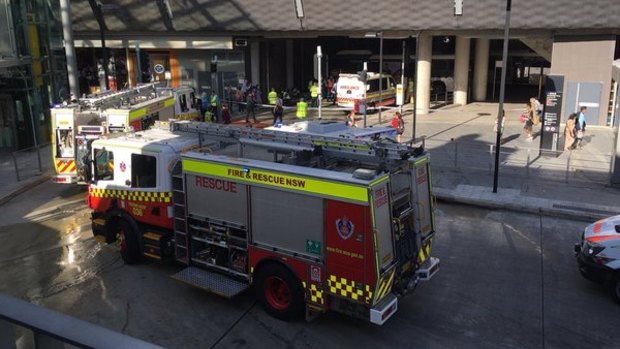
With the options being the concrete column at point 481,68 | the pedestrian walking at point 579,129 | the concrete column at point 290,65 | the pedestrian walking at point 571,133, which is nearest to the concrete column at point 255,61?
the concrete column at point 290,65

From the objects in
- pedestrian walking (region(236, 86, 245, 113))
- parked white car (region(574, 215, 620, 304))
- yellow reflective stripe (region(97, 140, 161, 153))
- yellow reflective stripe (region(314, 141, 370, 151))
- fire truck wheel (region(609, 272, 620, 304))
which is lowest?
fire truck wheel (region(609, 272, 620, 304))

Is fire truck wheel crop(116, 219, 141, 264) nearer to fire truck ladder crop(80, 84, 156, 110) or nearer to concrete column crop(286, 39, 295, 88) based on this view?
fire truck ladder crop(80, 84, 156, 110)

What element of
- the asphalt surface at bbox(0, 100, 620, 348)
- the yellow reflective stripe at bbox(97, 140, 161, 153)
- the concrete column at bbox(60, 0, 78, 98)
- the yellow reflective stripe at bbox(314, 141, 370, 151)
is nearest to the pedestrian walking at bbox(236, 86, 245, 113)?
the concrete column at bbox(60, 0, 78, 98)

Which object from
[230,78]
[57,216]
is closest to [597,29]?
[230,78]

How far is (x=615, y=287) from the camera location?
9.42 metres

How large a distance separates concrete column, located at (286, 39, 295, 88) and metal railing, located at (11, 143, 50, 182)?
63.2ft

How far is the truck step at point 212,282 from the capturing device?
30.5 ft

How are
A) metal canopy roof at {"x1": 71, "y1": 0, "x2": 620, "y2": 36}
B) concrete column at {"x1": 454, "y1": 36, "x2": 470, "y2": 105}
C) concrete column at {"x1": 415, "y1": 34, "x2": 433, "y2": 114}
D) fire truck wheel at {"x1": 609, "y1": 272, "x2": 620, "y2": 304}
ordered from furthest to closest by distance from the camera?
concrete column at {"x1": 454, "y1": 36, "x2": 470, "y2": 105} < concrete column at {"x1": 415, "y1": 34, "x2": 433, "y2": 114} < metal canopy roof at {"x1": 71, "y1": 0, "x2": 620, "y2": 36} < fire truck wheel at {"x1": 609, "y1": 272, "x2": 620, "y2": 304}

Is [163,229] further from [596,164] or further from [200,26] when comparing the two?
[200,26]

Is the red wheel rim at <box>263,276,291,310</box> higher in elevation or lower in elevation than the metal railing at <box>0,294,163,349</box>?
lower

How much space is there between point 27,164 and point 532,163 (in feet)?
58.0

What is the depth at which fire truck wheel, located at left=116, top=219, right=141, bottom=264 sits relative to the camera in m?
Answer: 11.1

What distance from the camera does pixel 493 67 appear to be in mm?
42656

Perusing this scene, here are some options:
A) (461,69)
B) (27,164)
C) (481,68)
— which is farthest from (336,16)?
(27,164)
